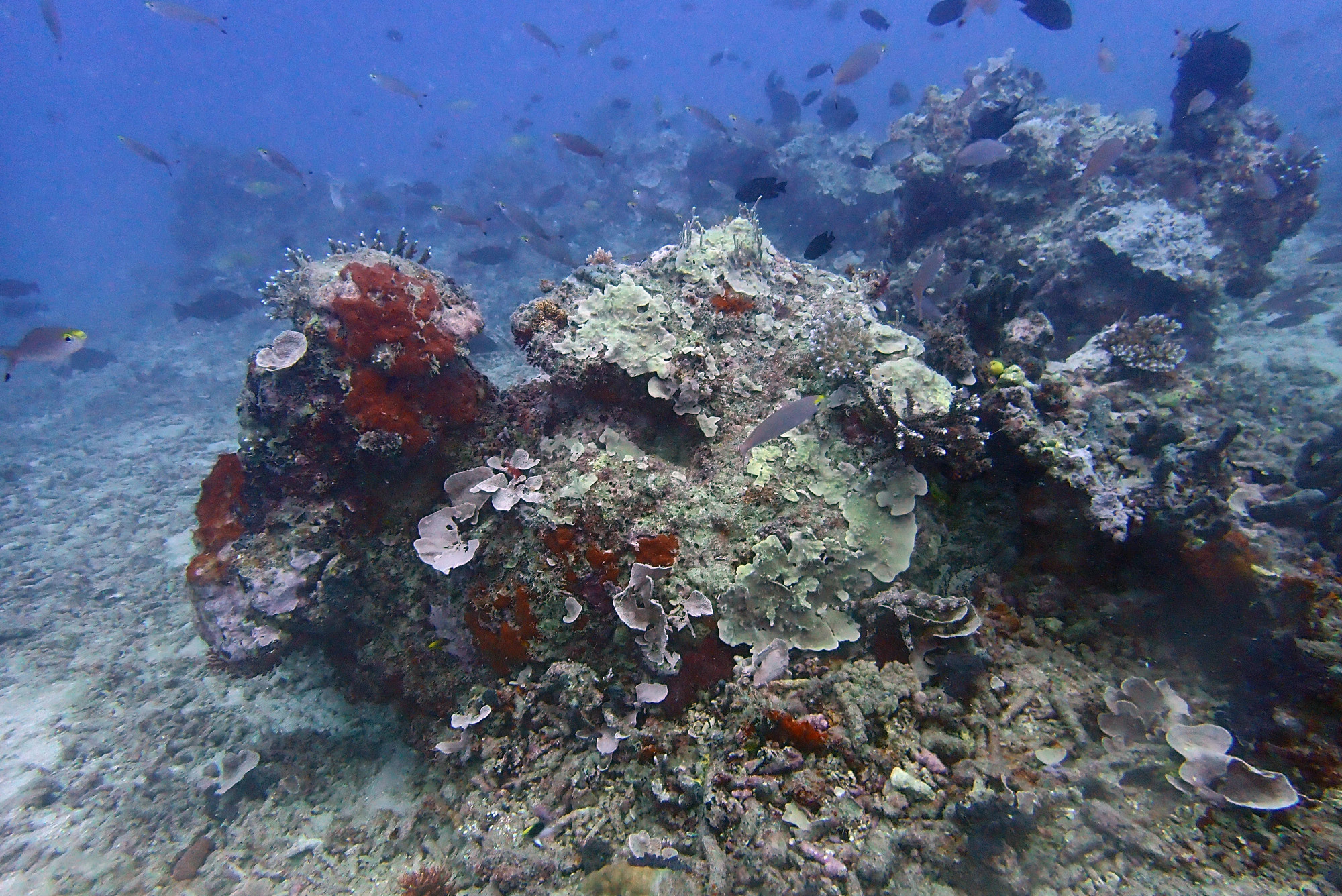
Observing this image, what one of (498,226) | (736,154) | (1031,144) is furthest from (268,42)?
(1031,144)

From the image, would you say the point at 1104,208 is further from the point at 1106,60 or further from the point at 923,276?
the point at 1106,60

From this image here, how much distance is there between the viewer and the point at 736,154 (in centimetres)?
1850

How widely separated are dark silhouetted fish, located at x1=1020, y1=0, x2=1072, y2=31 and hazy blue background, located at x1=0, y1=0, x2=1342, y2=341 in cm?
2309

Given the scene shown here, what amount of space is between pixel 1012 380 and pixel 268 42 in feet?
498

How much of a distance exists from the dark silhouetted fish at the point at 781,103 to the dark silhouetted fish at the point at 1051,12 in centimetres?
1285

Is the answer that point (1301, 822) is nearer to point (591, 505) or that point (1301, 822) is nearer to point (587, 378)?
point (591, 505)

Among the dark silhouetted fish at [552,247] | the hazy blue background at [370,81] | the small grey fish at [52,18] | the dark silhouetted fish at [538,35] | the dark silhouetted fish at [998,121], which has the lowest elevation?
the dark silhouetted fish at [998,121]

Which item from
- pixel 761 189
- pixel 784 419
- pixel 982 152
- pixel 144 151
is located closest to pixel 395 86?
pixel 144 151

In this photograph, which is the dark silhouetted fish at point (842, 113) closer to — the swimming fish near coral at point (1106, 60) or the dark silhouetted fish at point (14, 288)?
the swimming fish near coral at point (1106, 60)

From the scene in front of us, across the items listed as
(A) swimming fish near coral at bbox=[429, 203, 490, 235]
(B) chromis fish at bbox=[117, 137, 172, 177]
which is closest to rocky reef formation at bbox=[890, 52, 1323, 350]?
(A) swimming fish near coral at bbox=[429, 203, 490, 235]

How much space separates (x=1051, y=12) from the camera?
10.0 meters

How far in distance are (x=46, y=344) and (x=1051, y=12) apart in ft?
55.7

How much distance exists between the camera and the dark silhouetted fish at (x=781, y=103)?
22.0 meters

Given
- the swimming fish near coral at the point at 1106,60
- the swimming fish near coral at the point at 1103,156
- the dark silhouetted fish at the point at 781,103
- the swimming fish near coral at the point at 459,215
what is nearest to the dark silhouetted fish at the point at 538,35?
the swimming fish near coral at the point at 459,215
